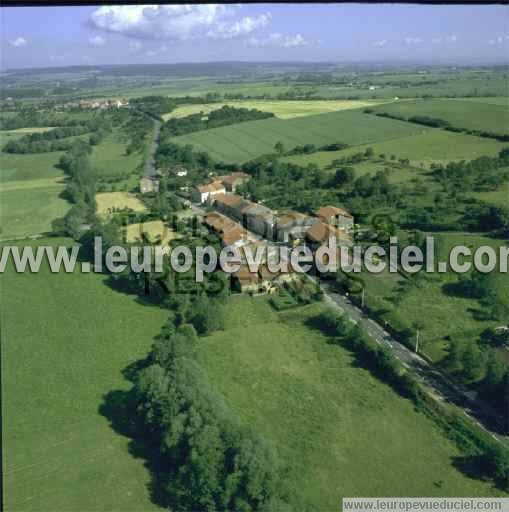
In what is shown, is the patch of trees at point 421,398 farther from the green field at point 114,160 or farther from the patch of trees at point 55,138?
the patch of trees at point 55,138

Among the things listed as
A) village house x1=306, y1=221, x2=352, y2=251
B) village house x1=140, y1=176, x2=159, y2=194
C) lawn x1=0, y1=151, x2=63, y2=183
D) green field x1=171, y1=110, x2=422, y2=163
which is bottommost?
village house x1=306, y1=221, x2=352, y2=251

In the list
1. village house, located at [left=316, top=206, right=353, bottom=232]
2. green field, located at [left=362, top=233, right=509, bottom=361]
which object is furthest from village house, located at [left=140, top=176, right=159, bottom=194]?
green field, located at [left=362, top=233, right=509, bottom=361]

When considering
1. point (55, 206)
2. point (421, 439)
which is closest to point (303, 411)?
point (421, 439)

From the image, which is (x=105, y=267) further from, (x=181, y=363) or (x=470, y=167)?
(x=470, y=167)

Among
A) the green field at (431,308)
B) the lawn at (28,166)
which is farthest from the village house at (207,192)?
the green field at (431,308)

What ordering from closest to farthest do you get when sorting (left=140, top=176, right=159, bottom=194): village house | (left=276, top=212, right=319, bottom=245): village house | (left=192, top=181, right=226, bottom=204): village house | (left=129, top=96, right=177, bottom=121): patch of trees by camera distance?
(left=276, top=212, right=319, bottom=245): village house < (left=192, top=181, right=226, bottom=204): village house < (left=140, top=176, right=159, bottom=194): village house < (left=129, top=96, right=177, bottom=121): patch of trees

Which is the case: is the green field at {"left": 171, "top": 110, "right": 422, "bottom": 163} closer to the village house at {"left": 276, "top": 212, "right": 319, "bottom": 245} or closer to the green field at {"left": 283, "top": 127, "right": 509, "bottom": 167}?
the green field at {"left": 283, "top": 127, "right": 509, "bottom": 167}
